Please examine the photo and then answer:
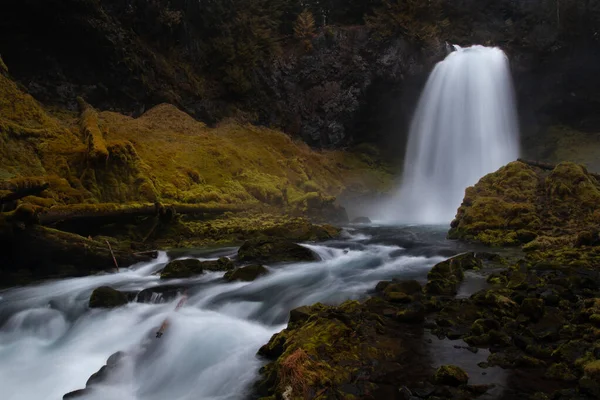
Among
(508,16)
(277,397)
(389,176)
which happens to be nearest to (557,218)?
(277,397)

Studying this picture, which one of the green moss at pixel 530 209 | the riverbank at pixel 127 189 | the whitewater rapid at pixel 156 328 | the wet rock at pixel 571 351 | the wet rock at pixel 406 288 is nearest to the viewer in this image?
the wet rock at pixel 571 351

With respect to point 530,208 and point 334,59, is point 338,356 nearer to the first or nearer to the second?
point 530,208

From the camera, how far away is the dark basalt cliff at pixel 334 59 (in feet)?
81.6

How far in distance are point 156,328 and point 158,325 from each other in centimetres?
9

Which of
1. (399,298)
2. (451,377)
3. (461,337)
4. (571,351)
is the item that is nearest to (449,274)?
(399,298)

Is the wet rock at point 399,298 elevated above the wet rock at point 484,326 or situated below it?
above

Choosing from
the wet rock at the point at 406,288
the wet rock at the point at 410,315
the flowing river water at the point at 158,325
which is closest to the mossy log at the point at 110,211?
the flowing river water at the point at 158,325

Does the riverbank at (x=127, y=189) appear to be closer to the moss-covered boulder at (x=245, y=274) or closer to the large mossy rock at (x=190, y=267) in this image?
the large mossy rock at (x=190, y=267)

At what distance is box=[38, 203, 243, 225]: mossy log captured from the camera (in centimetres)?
1117

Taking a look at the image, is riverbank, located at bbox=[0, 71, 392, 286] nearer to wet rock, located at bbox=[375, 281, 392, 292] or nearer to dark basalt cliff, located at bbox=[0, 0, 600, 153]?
dark basalt cliff, located at bbox=[0, 0, 600, 153]

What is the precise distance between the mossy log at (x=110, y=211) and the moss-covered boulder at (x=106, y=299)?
3.45 m

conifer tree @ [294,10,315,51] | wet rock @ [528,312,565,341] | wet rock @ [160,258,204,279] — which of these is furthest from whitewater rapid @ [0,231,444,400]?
conifer tree @ [294,10,315,51]

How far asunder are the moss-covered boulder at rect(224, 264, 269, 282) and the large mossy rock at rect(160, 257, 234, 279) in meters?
0.86

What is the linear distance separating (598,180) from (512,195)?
3798 millimetres
